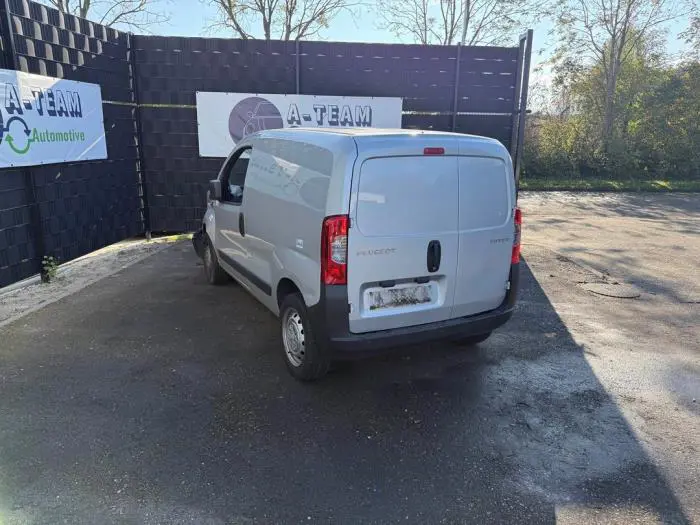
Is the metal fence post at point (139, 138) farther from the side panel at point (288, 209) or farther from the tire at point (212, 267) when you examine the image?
the side panel at point (288, 209)

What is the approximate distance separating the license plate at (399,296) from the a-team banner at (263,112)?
228 inches

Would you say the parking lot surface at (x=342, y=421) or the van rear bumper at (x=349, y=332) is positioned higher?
the van rear bumper at (x=349, y=332)

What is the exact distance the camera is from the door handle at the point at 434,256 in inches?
138

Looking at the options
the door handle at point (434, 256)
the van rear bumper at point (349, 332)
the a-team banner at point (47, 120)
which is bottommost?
the van rear bumper at point (349, 332)

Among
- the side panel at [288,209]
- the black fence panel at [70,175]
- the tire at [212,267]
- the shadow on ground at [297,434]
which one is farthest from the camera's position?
the tire at [212,267]

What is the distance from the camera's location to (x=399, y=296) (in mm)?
3520

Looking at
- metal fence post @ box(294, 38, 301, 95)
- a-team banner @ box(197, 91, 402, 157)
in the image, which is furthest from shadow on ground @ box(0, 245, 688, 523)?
metal fence post @ box(294, 38, 301, 95)

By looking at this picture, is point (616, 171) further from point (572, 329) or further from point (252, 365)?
point (252, 365)

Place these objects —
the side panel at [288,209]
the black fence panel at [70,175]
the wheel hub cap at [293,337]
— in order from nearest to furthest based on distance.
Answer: the side panel at [288,209] < the wheel hub cap at [293,337] < the black fence panel at [70,175]

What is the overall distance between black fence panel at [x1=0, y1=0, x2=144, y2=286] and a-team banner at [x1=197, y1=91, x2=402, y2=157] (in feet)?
4.02

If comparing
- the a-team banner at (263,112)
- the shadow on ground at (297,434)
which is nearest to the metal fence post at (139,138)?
the a-team banner at (263,112)

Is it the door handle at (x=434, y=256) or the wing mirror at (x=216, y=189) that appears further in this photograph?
the wing mirror at (x=216, y=189)

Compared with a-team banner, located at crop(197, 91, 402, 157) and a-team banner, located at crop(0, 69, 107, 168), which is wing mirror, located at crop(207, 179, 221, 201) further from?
a-team banner, located at crop(197, 91, 402, 157)

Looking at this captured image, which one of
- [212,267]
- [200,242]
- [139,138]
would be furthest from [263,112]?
[212,267]
